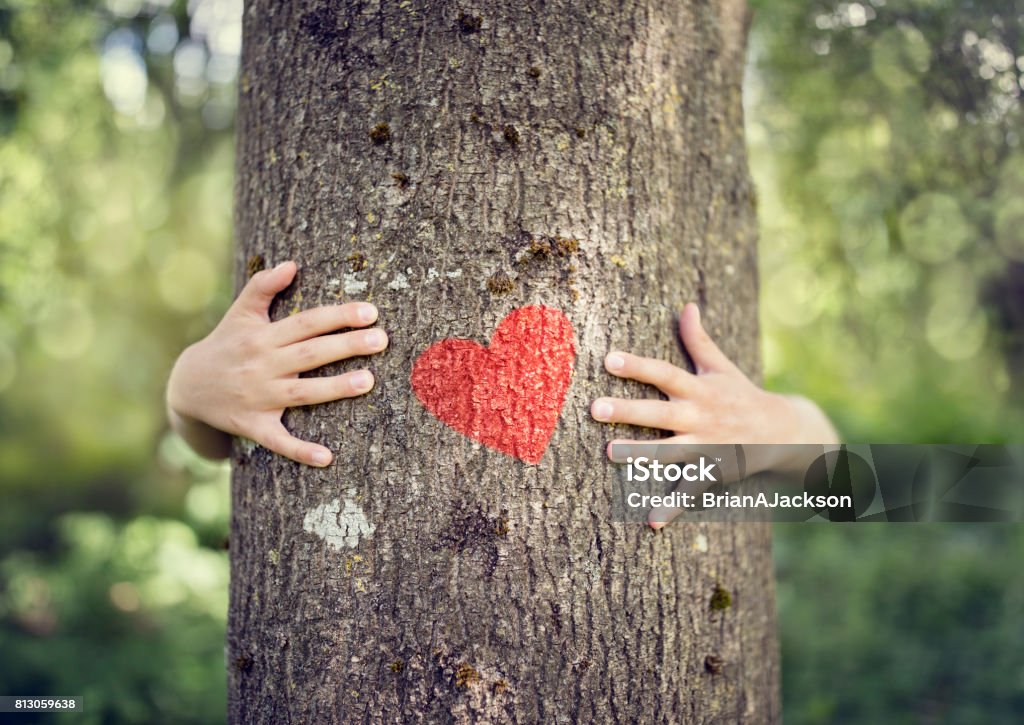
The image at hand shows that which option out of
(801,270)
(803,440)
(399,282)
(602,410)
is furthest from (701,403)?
(801,270)

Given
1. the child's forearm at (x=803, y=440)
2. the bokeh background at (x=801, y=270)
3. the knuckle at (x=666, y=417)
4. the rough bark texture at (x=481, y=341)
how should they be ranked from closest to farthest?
the rough bark texture at (x=481, y=341)
the knuckle at (x=666, y=417)
the child's forearm at (x=803, y=440)
the bokeh background at (x=801, y=270)

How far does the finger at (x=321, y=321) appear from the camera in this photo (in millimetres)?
1354

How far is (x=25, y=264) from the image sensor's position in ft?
11.4

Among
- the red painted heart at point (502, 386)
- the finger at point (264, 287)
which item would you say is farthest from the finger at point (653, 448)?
the finger at point (264, 287)

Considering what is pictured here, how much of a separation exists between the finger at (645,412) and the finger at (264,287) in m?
0.68

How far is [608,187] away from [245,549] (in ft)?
3.53

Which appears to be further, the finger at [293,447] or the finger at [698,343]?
the finger at [698,343]

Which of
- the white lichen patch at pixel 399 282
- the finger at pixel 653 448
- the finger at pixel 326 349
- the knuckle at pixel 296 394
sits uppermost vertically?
the white lichen patch at pixel 399 282

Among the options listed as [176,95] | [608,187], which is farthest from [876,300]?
[176,95]

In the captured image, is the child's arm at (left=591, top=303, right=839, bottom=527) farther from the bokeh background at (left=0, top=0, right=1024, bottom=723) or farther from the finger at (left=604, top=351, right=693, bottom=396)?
the bokeh background at (left=0, top=0, right=1024, bottom=723)

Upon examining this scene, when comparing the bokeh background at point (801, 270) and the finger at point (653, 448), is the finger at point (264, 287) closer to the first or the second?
the bokeh background at point (801, 270)

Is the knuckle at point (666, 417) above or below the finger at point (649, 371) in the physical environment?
below

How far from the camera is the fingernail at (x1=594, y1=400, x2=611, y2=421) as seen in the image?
1.36m

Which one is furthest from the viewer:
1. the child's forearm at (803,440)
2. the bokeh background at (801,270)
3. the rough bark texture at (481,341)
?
the bokeh background at (801,270)
